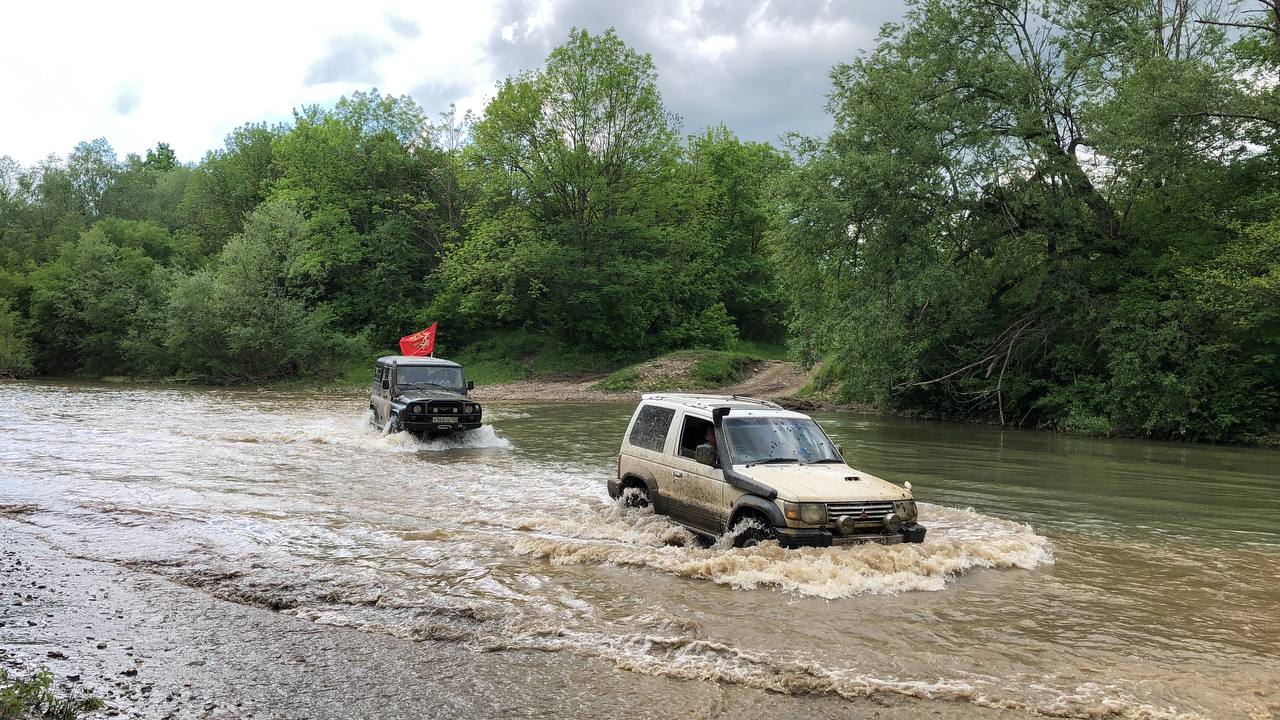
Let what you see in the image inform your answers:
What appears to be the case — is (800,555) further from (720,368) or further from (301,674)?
(720,368)

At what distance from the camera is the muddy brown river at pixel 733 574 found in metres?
6.30

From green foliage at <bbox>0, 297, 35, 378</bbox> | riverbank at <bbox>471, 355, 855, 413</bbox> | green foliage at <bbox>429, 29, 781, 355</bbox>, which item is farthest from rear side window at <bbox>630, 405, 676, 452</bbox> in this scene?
green foliage at <bbox>0, 297, 35, 378</bbox>

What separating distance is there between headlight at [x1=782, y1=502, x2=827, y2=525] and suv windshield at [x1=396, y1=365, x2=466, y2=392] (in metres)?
14.5

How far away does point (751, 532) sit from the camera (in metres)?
9.16

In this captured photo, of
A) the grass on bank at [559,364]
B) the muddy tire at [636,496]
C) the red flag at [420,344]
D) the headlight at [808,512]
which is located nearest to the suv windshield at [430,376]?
the red flag at [420,344]

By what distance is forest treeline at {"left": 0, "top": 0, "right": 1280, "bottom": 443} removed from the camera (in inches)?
922

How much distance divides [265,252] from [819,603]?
153ft

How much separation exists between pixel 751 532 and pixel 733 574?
2.17 ft

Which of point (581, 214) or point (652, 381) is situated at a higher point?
point (581, 214)

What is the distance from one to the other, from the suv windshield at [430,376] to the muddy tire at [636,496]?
1133cm

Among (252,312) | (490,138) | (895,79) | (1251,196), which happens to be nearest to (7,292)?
(252,312)

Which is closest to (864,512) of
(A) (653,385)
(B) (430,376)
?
(B) (430,376)

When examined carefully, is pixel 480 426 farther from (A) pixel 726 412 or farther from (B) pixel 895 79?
(B) pixel 895 79

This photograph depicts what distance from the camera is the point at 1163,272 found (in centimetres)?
2505
